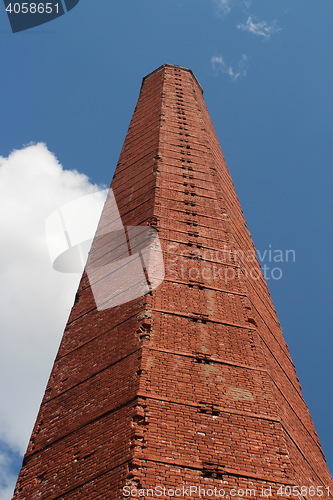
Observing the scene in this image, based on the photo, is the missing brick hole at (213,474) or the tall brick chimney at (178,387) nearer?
the missing brick hole at (213,474)

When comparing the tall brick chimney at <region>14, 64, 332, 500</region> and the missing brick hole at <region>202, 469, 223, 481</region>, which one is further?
the tall brick chimney at <region>14, 64, 332, 500</region>

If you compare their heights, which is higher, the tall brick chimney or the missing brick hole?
the tall brick chimney

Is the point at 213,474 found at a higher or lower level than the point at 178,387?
lower

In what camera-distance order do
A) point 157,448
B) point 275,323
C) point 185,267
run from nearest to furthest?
point 157,448
point 185,267
point 275,323

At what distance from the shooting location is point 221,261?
10.6m

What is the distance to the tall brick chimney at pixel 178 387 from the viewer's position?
6.45 m

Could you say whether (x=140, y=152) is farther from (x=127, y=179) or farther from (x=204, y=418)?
(x=204, y=418)

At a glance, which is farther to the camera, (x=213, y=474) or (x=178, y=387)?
(x=178, y=387)

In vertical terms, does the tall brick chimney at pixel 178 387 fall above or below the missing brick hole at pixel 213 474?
above

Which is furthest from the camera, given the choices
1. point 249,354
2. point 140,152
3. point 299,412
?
point 140,152

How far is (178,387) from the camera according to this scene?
24.3 ft

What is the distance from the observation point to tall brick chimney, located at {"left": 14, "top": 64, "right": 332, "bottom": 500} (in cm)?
645

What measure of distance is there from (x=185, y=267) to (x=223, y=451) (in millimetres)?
3971

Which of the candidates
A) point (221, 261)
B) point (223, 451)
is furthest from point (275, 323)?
point (223, 451)
